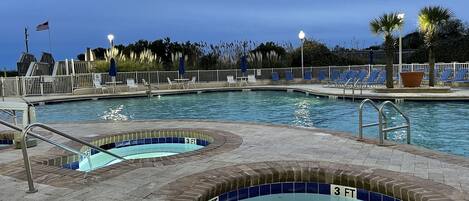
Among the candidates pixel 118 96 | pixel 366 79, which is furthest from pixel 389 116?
pixel 118 96

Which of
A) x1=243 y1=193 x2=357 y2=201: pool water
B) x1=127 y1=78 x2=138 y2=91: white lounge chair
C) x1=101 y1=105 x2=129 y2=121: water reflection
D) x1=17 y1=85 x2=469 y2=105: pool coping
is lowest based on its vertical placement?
x1=243 y1=193 x2=357 y2=201: pool water

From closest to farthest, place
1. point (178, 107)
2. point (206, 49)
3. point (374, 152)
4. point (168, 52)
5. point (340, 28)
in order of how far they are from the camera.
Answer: point (374, 152), point (178, 107), point (206, 49), point (168, 52), point (340, 28)

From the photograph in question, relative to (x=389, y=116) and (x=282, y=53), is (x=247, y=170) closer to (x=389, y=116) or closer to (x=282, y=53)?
(x=389, y=116)

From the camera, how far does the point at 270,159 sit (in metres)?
5.36

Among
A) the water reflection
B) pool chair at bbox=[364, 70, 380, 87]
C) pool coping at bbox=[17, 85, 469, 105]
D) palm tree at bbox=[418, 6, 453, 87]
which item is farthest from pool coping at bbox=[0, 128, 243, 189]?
pool chair at bbox=[364, 70, 380, 87]

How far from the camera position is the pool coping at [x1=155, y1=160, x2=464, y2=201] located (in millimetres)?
3923

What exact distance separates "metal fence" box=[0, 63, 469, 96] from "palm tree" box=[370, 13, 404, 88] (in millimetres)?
3875

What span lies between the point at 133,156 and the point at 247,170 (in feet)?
11.1

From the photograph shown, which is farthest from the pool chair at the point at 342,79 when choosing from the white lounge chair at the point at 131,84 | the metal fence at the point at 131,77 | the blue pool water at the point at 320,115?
the white lounge chair at the point at 131,84

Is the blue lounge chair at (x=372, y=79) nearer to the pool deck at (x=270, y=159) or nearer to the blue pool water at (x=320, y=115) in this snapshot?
the blue pool water at (x=320, y=115)

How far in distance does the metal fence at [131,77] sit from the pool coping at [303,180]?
51.7 ft

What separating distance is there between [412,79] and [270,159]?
1308 centimetres

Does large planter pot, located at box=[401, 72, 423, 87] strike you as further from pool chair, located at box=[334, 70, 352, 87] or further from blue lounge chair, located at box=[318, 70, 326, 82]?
blue lounge chair, located at box=[318, 70, 326, 82]

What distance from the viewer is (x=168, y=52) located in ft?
113
